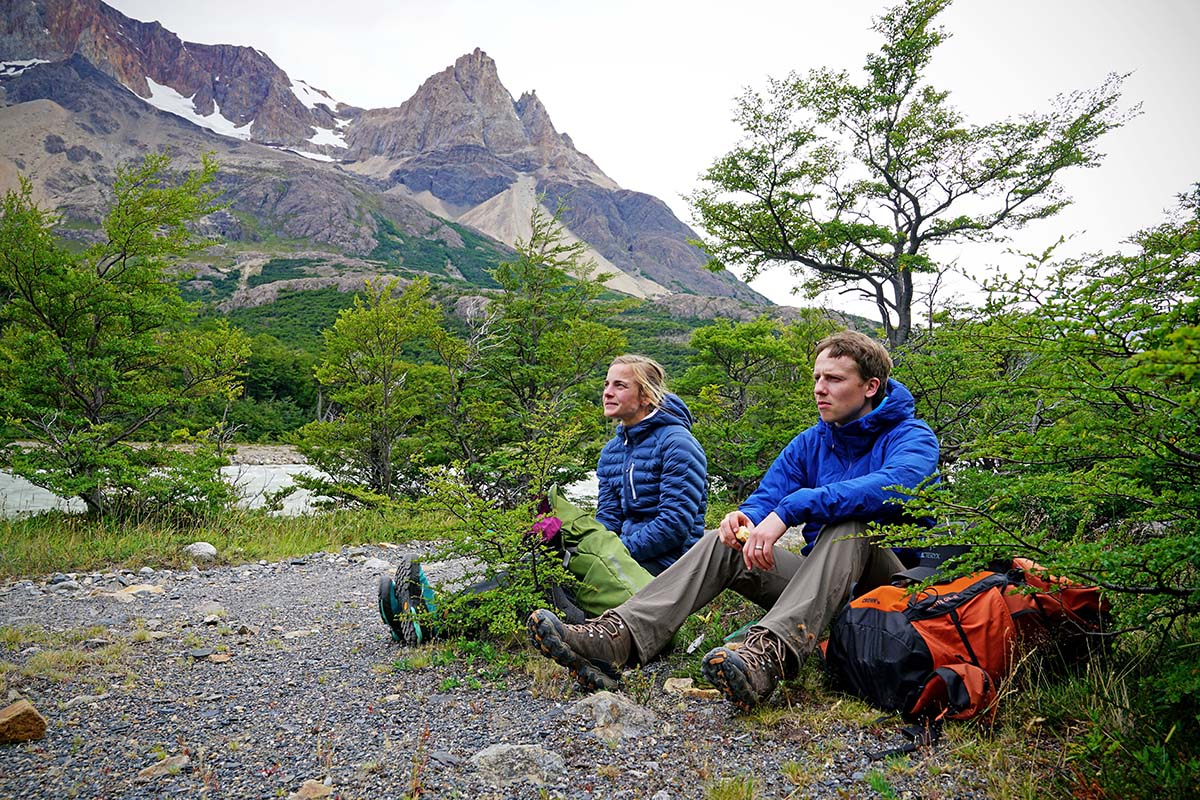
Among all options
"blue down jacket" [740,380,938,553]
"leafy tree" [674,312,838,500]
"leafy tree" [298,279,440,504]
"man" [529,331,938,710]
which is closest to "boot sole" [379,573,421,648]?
"man" [529,331,938,710]

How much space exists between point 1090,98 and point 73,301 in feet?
52.3

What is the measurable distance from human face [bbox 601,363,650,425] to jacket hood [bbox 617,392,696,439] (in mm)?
60

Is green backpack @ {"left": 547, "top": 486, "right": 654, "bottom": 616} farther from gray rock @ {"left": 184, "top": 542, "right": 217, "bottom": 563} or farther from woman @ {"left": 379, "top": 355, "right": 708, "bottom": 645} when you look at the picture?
gray rock @ {"left": 184, "top": 542, "right": 217, "bottom": 563}

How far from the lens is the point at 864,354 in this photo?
9.40 feet

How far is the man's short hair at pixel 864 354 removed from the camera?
2859mm

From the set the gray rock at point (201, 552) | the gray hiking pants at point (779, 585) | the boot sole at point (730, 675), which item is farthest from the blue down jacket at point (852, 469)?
the gray rock at point (201, 552)

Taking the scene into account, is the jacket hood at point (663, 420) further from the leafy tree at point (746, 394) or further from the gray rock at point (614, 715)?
the leafy tree at point (746, 394)

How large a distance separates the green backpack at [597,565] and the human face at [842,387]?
1.19m

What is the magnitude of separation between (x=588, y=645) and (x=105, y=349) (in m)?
7.78

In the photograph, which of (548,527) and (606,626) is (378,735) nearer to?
(606,626)

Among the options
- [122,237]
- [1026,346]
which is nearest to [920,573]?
[1026,346]

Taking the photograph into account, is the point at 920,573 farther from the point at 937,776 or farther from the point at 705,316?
the point at 705,316

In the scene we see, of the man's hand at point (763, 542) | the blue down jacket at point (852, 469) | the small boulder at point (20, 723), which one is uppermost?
the blue down jacket at point (852, 469)

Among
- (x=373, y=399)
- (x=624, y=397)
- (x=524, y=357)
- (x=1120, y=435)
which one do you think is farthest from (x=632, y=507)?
(x=373, y=399)
